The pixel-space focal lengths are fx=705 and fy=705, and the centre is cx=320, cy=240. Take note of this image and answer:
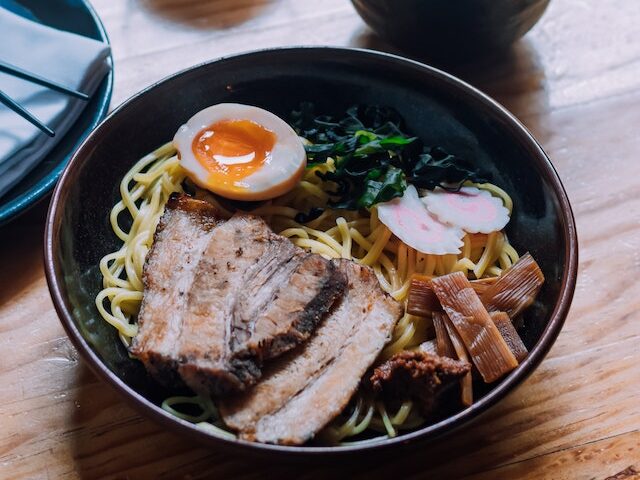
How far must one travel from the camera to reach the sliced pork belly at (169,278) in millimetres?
2094

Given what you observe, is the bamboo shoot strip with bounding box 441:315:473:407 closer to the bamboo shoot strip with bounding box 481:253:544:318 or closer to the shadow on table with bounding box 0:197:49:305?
the bamboo shoot strip with bounding box 481:253:544:318

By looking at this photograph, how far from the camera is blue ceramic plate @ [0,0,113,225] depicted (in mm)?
2629

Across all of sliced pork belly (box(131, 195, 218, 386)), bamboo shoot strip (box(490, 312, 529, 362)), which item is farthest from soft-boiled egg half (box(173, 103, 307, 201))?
bamboo shoot strip (box(490, 312, 529, 362))

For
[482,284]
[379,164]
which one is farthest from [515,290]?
[379,164]

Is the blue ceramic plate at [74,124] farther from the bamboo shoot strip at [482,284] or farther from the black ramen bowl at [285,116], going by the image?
the bamboo shoot strip at [482,284]

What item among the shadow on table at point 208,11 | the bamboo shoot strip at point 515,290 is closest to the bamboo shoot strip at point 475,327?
the bamboo shoot strip at point 515,290

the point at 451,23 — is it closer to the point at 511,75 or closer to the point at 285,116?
the point at 511,75

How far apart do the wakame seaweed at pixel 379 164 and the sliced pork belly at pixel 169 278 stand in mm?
507

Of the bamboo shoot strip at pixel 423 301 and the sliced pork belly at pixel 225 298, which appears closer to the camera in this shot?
the sliced pork belly at pixel 225 298

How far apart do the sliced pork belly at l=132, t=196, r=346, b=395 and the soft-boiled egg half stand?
13 centimetres

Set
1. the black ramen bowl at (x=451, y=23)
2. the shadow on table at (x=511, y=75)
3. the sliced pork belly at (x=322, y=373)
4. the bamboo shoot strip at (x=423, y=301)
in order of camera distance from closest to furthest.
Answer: the sliced pork belly at (x=322, y=373), the bamboo shoot strip at (x=423, y=301), the black ramen bowl at (x=451, y=23), the shadow on table at (x=511, y=75)

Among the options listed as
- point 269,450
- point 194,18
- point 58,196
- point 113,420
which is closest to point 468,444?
point 269,450

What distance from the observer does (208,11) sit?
3652mm

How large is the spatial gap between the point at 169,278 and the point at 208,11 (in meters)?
1.87
